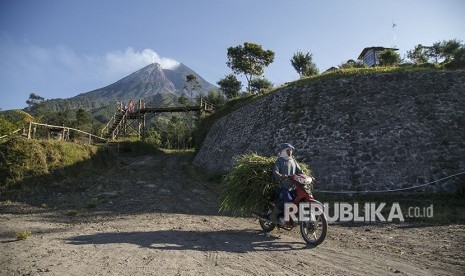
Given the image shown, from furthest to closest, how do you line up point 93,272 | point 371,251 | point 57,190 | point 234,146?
point 234,146
point 57,190
point 371,251
point 93,272

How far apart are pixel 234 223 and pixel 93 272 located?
5498 millimetres

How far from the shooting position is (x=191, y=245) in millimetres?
7398

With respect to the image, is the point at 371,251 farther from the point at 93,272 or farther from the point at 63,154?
the point at 63,154

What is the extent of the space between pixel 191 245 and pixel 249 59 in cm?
4718

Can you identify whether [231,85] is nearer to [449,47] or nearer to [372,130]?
[449,47]

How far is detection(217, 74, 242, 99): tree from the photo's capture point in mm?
53125

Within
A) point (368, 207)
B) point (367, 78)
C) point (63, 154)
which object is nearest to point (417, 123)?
point (367, 78)

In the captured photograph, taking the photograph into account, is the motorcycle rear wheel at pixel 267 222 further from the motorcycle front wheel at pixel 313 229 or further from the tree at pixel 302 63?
the tree at pixel 302 63

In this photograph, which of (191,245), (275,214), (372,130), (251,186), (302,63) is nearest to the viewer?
(191,245)

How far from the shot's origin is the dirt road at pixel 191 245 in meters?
5.78

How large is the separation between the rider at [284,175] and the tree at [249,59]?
44.4m

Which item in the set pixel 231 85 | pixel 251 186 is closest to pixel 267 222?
pixel 251 186

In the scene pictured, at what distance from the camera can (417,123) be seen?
17.2 meters

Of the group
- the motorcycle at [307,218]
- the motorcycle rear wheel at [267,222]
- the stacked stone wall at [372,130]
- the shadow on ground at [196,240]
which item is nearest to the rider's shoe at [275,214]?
the motorcycle at [307,218]
